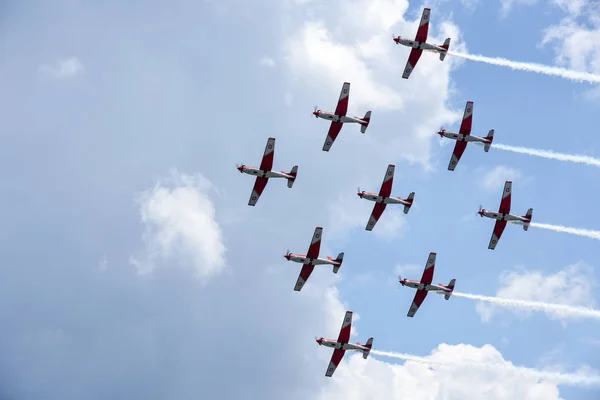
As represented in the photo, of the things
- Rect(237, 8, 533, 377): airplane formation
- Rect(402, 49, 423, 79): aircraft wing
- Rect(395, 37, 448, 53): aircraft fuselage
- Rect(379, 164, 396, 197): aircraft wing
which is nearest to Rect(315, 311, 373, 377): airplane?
Rect(237, 8, 533, 377): airplane formation

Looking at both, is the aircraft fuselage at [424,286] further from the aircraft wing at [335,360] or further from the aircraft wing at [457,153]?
the aircraft wing at [457,153]

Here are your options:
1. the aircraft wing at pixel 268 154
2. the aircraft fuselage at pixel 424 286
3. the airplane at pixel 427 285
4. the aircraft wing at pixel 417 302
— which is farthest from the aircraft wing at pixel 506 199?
the aircraft wing at pixel 268 154

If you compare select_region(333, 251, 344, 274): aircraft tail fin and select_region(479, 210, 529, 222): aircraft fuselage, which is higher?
select_region(479, 210, 529, 222): aircraft fuselage

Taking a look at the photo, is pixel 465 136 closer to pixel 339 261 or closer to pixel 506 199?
pixel 506 199

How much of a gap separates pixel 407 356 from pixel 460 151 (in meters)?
26.8

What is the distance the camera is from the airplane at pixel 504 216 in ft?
349

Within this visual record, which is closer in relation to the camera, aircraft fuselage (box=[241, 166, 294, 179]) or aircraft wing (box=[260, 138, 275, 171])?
aircraft wing (box=[260, 138, 275, 171])

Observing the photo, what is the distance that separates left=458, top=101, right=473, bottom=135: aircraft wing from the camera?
105938 millimetres

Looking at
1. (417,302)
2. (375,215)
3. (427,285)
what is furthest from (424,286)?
(375,215)

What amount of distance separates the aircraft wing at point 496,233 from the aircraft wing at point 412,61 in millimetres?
21937

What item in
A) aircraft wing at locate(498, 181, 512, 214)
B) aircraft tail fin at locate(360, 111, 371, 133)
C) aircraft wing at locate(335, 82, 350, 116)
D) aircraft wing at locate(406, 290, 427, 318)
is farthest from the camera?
aircraft wing at locate(406, 290, 427, 318)

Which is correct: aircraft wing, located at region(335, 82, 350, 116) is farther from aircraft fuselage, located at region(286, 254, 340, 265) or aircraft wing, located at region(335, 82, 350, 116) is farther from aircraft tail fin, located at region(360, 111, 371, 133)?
aircraft fuselage, located at region(286, 254, 340, 265)

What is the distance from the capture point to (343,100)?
104438 millimetres

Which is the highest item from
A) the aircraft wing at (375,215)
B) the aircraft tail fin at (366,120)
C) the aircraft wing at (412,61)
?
the aircraft wing at (412,61)
